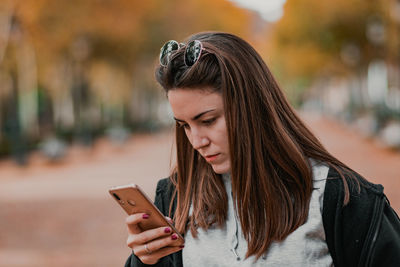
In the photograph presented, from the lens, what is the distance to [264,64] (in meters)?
2.00

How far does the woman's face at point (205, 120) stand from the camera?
6.40ft

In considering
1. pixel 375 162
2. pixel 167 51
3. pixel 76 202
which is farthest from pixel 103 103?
pixel 167 51

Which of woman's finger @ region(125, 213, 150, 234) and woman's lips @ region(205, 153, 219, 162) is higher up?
woman's lips @ region(205, 153, 219, 162)

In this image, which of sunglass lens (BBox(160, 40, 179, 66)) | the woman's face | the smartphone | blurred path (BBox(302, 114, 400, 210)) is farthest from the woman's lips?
blurred path (BBox(302, 114, 400, 210))

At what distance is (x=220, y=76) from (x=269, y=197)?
40 cm

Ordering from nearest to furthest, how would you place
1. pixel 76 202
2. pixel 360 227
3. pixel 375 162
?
pixel 360 227 → pixel 76 202 → pixel 375 162

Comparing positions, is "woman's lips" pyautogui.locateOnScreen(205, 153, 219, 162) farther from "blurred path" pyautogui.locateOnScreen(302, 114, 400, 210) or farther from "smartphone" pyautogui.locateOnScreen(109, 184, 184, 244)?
"blurred path" pyautogui.locateOnScreen(302, 114, 400, 210)

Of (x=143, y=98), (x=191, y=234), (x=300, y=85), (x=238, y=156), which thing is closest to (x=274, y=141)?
(x=238, y=156)

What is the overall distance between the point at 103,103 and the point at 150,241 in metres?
37.5

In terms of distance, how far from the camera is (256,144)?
194 centimetres

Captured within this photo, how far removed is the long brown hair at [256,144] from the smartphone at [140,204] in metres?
0.15

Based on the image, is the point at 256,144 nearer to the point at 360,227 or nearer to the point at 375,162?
the point at 360,227

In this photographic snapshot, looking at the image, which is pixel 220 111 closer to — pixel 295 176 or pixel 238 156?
pixel 238 156

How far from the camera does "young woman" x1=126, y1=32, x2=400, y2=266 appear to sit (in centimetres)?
185
